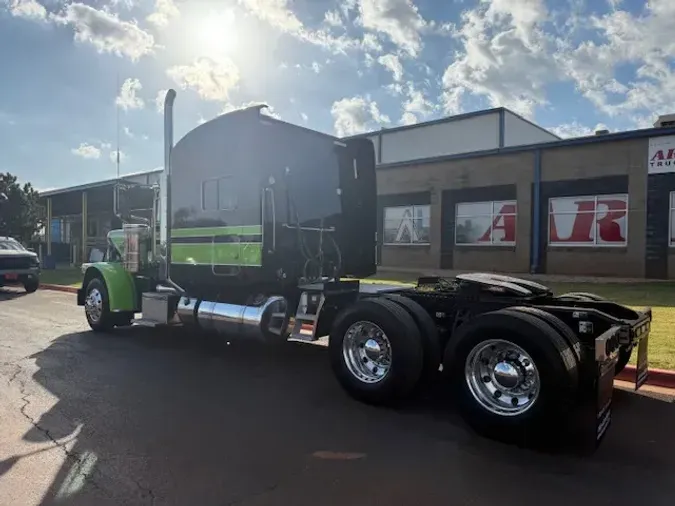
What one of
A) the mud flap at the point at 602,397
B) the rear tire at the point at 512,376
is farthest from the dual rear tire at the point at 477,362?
the mud flap at the point at 602,397

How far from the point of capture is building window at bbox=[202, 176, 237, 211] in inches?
297

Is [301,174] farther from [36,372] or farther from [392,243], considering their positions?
[392,243]

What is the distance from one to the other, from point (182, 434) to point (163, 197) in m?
4.89

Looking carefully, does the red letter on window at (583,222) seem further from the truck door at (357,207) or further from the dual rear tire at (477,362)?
the dual rear tire at (477,362)

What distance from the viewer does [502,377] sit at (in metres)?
4.55

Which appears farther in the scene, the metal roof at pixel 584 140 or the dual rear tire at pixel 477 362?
the metal roof at pixel 584 140

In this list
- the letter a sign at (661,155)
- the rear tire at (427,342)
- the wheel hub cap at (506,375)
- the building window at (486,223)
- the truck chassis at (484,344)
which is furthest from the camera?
the building window at (486,223)

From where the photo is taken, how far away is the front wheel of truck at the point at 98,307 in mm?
9305

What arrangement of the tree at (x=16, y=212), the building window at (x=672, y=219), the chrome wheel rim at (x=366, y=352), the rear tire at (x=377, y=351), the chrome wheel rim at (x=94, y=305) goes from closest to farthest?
the rear tire at (x=377, y=351), the chrome wheel rim at (x=366, y=352), the chrome wheel rim at (x=94, y=305), the building window at (x=672, y=219), the tree at (x=16, y=212)

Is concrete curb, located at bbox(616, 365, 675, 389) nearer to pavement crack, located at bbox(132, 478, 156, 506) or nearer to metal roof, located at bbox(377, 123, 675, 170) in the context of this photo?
pavement crack, located at bbox(132, 478, 156, 506)

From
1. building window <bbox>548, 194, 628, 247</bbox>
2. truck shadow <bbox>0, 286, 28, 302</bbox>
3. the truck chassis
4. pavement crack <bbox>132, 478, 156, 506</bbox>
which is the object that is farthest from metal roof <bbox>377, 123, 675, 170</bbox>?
pavement crack <bbox>132, 478, 156, 506</bbox>

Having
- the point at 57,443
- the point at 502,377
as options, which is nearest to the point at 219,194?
the point at 57,443

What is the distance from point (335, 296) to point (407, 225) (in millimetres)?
20051

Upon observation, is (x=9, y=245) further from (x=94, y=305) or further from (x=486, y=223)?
(x=486, y=223)
